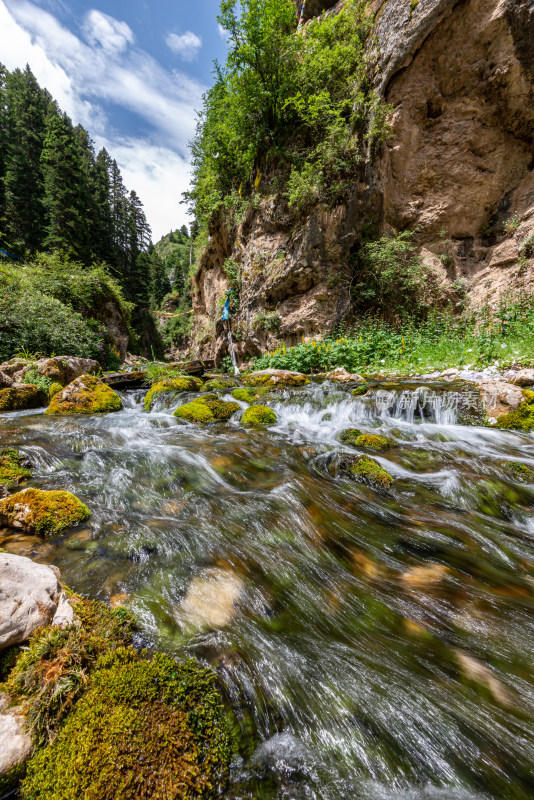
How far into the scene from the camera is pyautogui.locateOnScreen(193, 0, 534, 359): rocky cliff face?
32.6 ft

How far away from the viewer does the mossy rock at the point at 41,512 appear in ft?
7.93

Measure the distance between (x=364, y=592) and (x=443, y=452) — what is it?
3441 millimetres

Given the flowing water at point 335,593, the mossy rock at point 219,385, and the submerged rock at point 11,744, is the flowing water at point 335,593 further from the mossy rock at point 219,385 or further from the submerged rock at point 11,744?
the mossy rock at point 219,385

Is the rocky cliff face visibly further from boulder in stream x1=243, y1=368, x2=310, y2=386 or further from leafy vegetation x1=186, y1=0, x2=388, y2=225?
boulder in stream x1=243, y1=368, x2=310, y2=386

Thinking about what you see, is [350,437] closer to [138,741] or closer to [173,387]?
[138,741]

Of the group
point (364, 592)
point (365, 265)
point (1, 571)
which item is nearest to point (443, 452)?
point (364, 592)

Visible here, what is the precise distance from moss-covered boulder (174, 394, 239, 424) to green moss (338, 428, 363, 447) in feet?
9.23

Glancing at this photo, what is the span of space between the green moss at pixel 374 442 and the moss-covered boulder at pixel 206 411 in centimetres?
316

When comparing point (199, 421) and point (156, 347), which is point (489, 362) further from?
point (156, 347)

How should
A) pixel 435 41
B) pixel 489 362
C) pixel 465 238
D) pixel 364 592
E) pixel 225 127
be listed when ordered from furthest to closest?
pixel 225 127 → pixel 465 238 → pixel 435 41 → pixel 489 362 → pixel 364 592

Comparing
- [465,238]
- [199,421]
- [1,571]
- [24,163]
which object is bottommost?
[199,421]

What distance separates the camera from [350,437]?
5.51 meters

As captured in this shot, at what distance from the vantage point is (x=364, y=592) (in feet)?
7.50

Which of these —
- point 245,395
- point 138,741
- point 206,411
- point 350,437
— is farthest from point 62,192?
point 138,741
